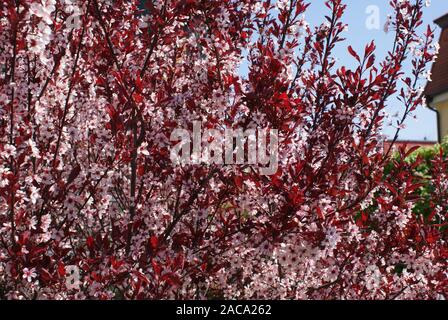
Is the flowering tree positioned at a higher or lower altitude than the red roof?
lower

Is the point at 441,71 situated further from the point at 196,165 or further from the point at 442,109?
the point at 196,165

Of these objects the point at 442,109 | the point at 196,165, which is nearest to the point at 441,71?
the point at 442,109

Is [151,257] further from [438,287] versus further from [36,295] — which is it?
[438,287]

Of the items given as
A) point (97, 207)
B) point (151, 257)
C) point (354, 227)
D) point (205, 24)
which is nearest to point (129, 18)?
point (205, 24)

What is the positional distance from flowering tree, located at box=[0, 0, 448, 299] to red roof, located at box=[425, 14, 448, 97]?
1429 centimetres

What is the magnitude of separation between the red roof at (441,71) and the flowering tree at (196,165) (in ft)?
46.9

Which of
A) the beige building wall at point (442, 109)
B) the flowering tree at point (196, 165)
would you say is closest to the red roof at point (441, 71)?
the beige building wall at point (442, 109)

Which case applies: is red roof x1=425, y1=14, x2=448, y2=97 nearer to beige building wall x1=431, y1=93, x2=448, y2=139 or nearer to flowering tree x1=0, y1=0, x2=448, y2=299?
beige building wall x1=431, y1=93, x2=448, y2=139

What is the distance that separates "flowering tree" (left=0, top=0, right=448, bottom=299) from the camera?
3.05 m

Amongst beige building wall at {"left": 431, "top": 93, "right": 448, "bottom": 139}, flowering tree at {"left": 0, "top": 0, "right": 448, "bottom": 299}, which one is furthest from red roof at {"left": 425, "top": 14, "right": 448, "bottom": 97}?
flowering tree at {"left": 0, "top": 0, "right": 448, "bottom": 299}

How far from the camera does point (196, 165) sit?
3342 mm

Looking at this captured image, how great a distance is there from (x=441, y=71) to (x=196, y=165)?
17.1 m

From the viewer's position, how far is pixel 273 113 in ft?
10.1

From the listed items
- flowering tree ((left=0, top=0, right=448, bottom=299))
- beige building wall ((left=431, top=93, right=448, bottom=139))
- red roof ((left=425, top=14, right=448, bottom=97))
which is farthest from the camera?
red roof ((left=425, top=14, right=448, bottom=97))
